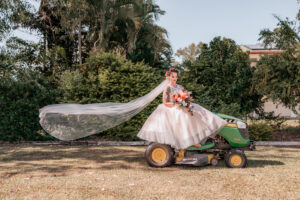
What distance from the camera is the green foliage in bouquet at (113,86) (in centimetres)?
1212

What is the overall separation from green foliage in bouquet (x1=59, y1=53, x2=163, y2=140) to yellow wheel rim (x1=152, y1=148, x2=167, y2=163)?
5.16 meters

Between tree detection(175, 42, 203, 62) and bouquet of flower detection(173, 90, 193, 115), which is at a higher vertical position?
tree detection(175, 42, 203, 62)

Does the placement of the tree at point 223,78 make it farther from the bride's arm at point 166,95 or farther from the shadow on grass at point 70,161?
the bride's arm at point 166,95

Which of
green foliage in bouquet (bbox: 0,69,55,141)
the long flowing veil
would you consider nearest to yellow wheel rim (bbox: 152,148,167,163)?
the long flowing veil

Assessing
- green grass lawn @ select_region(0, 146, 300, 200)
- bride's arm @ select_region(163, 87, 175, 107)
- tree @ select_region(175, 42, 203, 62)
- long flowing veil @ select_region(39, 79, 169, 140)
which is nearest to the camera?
green grass lawn @ select_region(0, 146, 300, 200)

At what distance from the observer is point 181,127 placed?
267 inches

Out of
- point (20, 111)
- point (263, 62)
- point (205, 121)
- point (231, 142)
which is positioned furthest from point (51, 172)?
point (263, 62)

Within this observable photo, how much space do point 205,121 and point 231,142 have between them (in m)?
0.85

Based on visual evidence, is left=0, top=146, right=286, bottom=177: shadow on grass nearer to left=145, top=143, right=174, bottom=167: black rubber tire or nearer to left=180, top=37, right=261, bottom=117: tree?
left=145, top=143, right=174, bottom=167: black rubber tire

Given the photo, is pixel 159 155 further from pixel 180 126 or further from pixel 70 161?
pixel 70 161

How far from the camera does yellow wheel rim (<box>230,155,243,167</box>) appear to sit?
6852mm

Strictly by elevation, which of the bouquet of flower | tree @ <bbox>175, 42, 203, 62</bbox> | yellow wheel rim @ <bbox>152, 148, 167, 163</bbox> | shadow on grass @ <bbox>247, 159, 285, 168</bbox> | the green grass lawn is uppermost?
tree @ <bbox>175, 42, 203, 62</bbox>

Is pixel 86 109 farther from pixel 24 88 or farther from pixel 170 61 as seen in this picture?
pixel 170 61

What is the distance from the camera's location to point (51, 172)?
6250mm
